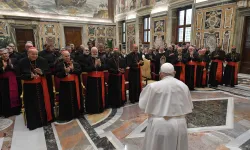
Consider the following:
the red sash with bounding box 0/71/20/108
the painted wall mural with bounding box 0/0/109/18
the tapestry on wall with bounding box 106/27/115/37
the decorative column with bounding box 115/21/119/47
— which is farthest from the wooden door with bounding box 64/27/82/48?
the red sash with bounding box 0/71/20/108

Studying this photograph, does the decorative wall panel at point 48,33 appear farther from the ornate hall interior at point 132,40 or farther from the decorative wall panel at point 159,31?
the decorative wall panel at point 159,31

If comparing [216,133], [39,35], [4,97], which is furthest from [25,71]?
[39,35]

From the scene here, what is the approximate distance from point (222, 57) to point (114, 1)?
13742 mm

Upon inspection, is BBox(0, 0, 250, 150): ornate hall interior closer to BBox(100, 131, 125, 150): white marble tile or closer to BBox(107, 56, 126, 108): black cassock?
BBox(100, 131, 125, 150): white marble tile

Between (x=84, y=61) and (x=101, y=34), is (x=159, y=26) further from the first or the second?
(x=84, y=61)

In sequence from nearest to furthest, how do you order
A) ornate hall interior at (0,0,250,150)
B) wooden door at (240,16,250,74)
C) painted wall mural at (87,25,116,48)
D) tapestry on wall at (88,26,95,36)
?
ornate hall interior at (0,0,250,150), wooden door at (240,16,250,74), tapestry on wall at (88,26,95,36), painted wall mural at (87,25,116,48)

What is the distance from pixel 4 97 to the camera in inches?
173

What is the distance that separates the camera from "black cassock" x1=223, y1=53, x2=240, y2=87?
21.9 ft

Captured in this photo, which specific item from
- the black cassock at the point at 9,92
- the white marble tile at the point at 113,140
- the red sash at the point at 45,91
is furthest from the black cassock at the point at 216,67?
the black cassock at the point at 9,92

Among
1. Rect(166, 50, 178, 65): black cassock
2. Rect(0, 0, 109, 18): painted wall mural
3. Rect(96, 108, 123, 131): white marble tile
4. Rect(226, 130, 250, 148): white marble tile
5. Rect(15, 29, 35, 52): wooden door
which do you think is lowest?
Rect(226, 130, 250, 148): white marble tile

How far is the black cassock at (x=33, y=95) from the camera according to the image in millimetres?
3547

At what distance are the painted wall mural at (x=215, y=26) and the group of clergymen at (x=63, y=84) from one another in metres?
5.89

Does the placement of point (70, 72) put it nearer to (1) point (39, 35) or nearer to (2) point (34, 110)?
(2) point (34, 110)

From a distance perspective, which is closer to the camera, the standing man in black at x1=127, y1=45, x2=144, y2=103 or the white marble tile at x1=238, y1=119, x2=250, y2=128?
the white marble tile at x1=238, y1=119, x2=250, y2=128
